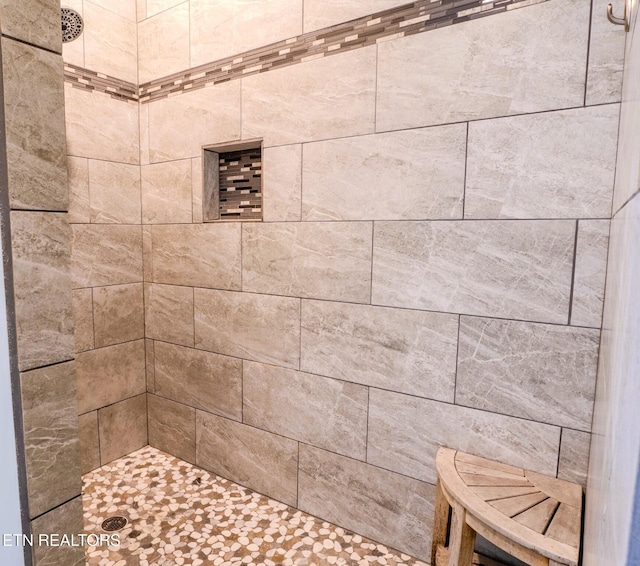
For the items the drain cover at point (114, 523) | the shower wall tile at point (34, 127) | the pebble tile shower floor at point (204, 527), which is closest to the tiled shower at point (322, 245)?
the shower wall tile at point (34, 127)

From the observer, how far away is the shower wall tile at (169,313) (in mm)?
2715

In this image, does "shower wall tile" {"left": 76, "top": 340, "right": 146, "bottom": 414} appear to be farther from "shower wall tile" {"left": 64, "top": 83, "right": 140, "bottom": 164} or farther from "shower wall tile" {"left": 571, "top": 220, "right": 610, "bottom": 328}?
"shower wall tile" {"left": 571, "top": 220, "right": 610, "bottom": 328}

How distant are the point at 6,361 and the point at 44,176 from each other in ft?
1.51

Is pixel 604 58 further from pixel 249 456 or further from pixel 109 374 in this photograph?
pixel 109 374

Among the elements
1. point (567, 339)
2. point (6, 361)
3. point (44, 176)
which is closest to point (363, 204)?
point (567, 339)

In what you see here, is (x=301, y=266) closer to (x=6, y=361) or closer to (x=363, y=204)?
(x=363, y=204)

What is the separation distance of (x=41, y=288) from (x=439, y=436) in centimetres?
163

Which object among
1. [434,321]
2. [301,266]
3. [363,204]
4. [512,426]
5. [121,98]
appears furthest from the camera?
[121,98]

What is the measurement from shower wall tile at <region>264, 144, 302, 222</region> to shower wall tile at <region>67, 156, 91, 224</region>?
118 centimetres

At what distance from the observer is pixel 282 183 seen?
224 cm

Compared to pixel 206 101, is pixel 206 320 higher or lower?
lower

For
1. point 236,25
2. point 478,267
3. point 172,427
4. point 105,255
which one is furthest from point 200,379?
point 236,25

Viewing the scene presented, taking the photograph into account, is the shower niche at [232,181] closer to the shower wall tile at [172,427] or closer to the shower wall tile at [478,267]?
the shower wall tile at [478,267]

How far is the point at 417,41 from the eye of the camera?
1.81m
